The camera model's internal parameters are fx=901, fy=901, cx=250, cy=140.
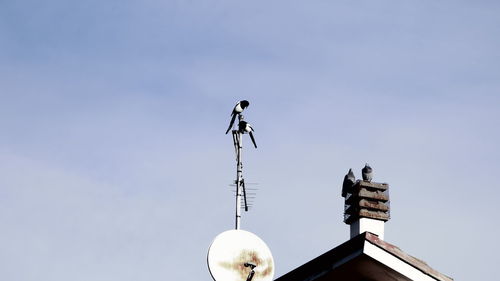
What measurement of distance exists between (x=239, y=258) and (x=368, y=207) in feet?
10.3

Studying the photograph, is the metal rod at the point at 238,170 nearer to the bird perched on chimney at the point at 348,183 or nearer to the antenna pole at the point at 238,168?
the antenna pole at the point at 238,168

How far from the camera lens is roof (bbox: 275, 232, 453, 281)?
13695 mm

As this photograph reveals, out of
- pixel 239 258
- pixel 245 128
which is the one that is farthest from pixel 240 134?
pixel 239 258

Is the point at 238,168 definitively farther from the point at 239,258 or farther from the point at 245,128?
the point at 239,258

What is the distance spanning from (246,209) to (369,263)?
3.97m

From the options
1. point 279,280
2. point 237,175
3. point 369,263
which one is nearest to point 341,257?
point 369,263

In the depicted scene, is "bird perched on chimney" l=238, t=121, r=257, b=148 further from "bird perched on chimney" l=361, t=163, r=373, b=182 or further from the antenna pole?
"bird perched on chimney" l=361, t=163, r=373, b=182

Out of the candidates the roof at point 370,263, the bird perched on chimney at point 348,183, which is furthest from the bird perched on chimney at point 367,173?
the roof at point 370,263

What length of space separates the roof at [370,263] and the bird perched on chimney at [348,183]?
11.6 feet

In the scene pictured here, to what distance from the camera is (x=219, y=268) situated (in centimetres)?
1464

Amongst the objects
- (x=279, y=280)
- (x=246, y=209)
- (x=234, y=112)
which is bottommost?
(x=279, y=280)

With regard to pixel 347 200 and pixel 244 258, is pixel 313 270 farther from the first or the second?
pixel 347 200

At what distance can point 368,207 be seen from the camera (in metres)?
16.8

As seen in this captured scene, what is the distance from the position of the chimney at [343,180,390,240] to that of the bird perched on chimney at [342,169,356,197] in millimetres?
438
